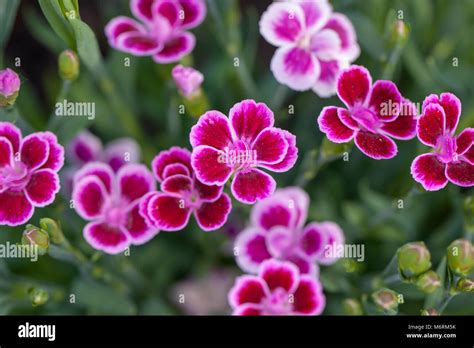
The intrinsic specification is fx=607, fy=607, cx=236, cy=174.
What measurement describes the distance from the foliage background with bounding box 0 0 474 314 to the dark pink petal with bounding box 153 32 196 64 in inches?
2.8

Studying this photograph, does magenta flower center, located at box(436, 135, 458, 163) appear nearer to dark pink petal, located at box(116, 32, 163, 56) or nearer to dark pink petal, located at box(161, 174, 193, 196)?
dark pink petal, located at box(161, 174, 193, 196)

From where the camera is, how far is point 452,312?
123 centimetres

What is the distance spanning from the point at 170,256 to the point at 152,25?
55 cm

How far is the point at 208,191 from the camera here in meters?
0.92

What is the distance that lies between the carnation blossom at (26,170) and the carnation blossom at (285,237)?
0.34m

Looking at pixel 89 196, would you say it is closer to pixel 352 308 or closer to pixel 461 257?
pixel 352 308

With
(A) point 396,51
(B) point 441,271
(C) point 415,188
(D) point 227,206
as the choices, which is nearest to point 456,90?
(A) point 396,51

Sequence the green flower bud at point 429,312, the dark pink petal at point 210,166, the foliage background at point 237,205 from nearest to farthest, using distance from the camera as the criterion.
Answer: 1. the dark pink petal at point 210,166
2. the green flower bud at point 429,312
3. the foliage background at point 237,205

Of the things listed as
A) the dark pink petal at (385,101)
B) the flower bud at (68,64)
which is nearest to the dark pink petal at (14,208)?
the flower bud at (68,64)

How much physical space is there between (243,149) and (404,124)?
0.25m

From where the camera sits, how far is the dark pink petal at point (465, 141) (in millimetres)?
893

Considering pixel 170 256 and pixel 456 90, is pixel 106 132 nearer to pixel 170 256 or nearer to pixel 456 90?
pixel 170 256

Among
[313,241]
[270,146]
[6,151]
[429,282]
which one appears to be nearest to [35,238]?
[6,151]

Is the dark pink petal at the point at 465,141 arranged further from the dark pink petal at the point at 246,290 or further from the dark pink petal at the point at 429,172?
the dark pink petal at the point at 246,290
